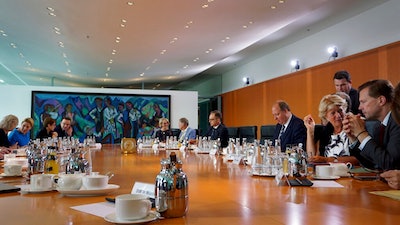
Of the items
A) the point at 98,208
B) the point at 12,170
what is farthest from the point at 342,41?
the point at 98,208

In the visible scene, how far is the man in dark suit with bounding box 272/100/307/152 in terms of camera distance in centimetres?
358

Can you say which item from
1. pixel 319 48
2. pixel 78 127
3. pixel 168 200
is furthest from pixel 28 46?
pixel 168 200

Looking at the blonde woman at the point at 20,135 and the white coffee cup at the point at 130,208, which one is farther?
the blonde woman at the point at 20,135

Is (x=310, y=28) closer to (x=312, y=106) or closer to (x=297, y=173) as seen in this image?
(x=312, y=106)

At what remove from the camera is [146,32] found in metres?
7.74

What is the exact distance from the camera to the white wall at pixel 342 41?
20.3ft

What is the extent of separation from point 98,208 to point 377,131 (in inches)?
71.5

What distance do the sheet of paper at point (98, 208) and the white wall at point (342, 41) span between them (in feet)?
20.7

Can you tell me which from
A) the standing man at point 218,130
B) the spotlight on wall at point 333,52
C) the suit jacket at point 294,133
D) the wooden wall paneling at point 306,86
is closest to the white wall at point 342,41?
the spotlight on wall at point 333,52

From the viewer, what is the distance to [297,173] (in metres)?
1.75

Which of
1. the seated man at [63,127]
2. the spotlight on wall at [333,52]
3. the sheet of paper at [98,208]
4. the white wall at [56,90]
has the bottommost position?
the sheet of paper at [98,208]

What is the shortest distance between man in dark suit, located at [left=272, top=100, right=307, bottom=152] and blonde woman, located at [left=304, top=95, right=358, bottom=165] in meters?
0.32

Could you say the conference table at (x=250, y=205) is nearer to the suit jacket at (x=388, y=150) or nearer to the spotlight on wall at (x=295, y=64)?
the suit jacket at (x=388, y=150)

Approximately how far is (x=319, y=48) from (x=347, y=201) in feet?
25.1
